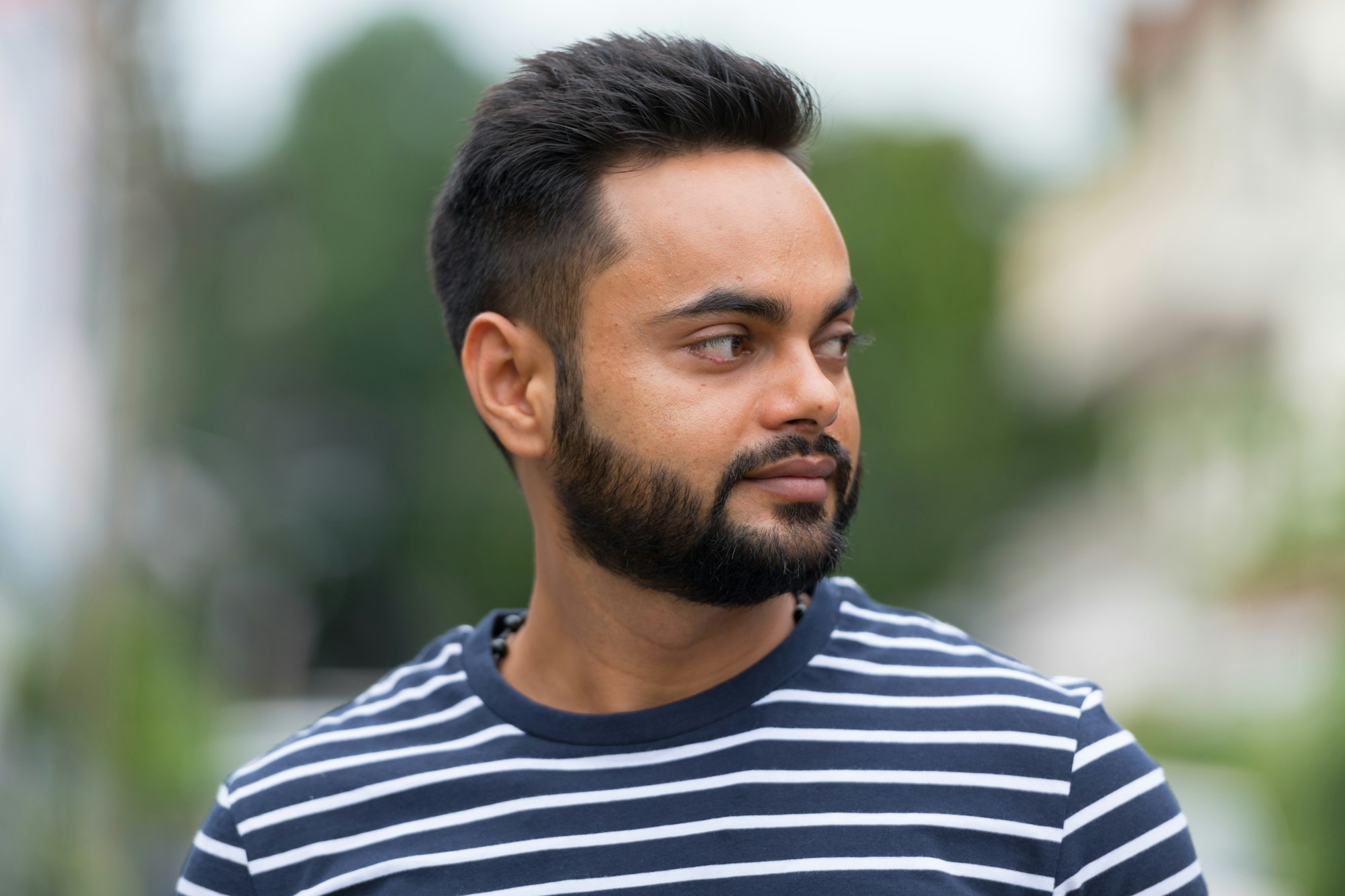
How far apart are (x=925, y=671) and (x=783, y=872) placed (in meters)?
0.48

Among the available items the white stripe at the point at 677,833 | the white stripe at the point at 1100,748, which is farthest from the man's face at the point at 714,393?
the white stripe at the point at 1100,748

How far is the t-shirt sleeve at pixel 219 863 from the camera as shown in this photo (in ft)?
8.82

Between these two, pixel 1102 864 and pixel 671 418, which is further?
pixel 671 418

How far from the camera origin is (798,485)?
8.40ft

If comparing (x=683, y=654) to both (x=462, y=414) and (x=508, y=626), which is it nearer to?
(x=508, y=626)

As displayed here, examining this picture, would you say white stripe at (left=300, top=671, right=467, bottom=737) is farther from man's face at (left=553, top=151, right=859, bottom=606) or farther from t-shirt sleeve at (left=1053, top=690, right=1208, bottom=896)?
t-shirt sleeve at (left=1053, top=690, right=1208, bottom=896)

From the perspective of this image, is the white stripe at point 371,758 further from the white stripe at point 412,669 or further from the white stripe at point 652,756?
the white stripe at point 412,669

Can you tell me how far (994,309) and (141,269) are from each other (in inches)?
873

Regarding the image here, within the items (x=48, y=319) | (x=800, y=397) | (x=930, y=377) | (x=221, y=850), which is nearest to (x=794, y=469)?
(x=800, y=397)

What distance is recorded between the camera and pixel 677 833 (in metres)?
2.50

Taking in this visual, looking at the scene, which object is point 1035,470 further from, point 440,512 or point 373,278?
point 373,278

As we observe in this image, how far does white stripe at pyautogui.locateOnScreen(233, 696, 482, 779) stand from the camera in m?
2.79

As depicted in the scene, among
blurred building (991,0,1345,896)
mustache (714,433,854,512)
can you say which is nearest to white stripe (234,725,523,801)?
mustache (714,433,854,512)

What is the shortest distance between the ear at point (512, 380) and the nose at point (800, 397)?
461mm
